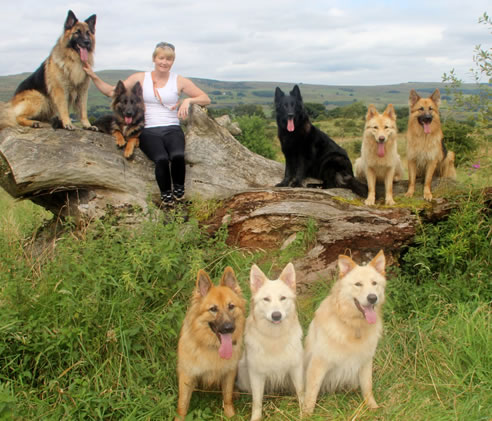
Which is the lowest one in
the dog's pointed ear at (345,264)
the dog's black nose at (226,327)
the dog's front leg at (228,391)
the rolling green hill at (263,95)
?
the dog's front leg at (228,391)

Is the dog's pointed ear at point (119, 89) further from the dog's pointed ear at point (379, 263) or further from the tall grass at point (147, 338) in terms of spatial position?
the dog's pointed ear at point (379, 263)

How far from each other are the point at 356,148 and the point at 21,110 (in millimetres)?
16328

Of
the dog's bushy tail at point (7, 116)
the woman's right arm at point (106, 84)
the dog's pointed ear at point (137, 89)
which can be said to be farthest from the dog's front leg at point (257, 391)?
the dog's bushy tail at point (7, 116)

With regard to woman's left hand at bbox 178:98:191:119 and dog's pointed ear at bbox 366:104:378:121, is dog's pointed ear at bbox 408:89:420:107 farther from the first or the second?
woman's left hand at bbox 178:98:191:119

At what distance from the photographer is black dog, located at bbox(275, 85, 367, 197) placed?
6.03m

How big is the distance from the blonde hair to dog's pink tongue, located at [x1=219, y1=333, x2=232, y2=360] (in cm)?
378

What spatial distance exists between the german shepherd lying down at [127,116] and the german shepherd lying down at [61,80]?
0.41m

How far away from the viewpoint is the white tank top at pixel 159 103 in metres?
5.52

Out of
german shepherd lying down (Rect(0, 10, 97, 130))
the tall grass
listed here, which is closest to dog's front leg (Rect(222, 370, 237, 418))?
the tall grass

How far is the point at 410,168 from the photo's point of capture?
18.5 feet

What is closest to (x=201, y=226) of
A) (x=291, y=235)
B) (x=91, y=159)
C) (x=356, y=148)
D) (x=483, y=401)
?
(x=291, y=235)

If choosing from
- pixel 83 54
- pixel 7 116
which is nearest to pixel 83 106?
pixel 83 54

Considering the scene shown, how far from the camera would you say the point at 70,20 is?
5566 millimetres

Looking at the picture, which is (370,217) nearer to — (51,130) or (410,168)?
(410,168)
